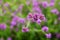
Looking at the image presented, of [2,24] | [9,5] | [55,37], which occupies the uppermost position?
[9,5]

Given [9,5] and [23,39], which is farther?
[9,5]

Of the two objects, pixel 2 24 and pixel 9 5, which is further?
pixel 9 5

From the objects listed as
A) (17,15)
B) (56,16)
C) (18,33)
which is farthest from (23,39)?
(56,16)

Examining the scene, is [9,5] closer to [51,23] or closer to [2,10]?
[2,10]

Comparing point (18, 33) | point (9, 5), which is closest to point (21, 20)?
point (18, 33)

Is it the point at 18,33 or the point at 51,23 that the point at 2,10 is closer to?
the point at 18,33

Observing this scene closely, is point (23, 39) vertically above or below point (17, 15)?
below

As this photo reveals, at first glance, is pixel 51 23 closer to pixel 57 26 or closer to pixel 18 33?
pixel 57 26
